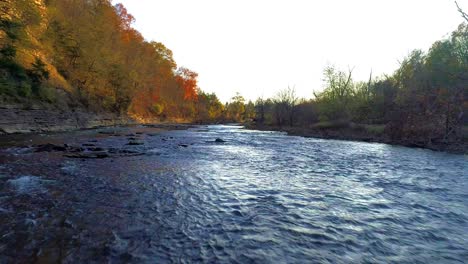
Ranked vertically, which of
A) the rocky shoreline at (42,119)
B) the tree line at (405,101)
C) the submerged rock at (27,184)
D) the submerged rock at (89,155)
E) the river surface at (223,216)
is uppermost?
the tree line at (405,101)

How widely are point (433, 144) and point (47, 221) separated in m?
30.0

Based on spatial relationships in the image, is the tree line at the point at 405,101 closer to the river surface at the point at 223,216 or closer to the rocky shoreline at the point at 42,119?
the river surface at the point at 223,216

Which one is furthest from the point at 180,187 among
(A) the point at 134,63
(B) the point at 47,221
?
(A) the point at 134,63

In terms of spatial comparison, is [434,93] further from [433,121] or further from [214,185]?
[214,185]

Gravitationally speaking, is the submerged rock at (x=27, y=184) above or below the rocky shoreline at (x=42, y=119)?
below

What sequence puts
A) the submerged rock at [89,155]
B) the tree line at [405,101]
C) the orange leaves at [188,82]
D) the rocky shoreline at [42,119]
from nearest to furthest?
1. the submerged rock at [89,155]
2. the rocky shoreline at [42,119]
3. the tree line at [405,101]
4. the orange leaves at [188,82]

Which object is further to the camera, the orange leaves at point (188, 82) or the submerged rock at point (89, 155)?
the orange leaves at point (188, 82)

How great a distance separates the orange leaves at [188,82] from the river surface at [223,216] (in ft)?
283

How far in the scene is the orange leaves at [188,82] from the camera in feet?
307

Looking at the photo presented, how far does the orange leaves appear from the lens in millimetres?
93625

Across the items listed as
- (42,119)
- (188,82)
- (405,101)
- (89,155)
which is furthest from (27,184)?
(188,82)

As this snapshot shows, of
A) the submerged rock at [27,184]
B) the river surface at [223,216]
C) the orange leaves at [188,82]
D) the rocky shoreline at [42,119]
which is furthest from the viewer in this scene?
the orange leaves at [188,82]

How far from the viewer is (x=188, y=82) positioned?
9731cm

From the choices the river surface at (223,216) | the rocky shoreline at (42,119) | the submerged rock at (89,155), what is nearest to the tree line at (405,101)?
the river surface at (223,216)
